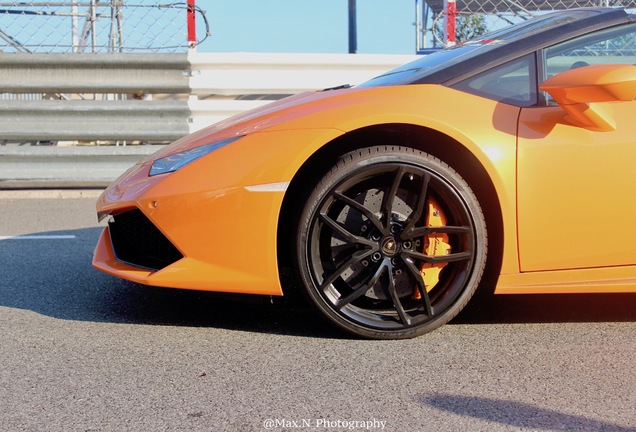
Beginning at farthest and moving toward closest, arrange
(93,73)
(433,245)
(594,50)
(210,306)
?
(93,73) < (210,306) < (594,50) < (433,245)

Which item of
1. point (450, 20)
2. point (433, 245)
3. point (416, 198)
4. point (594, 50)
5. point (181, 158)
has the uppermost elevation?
point (450, 20)

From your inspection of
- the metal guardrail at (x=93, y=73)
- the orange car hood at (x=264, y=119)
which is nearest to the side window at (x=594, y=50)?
the orange car hood at (x=264, y=119)

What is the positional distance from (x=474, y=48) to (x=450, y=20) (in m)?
4.19

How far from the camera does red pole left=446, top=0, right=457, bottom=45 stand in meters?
7.36

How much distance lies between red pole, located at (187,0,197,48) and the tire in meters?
4.43

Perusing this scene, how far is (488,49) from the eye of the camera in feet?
10.6

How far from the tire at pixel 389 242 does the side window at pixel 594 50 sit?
0.61 metres

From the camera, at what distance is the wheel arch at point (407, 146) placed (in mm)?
3064

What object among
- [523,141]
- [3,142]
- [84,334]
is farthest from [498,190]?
[3,142]

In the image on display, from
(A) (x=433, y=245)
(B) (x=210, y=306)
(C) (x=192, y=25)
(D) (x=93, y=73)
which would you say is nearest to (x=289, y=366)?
(A) (x=433, y=245)

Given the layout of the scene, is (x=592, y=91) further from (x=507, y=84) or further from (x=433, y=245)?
(x=433, y=245)

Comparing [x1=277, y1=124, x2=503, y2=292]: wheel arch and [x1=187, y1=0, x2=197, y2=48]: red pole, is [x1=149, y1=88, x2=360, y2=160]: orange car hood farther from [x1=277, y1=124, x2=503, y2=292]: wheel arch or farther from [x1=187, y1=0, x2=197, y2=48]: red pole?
[x1=187, y1=0, x2=197, y2=48]: red pole

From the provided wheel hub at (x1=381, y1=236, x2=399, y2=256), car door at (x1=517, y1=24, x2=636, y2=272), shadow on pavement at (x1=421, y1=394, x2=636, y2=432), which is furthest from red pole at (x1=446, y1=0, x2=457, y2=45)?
shadow on pavement at (x1=421, y1=394, x2=636, y2=432)

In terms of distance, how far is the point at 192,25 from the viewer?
7164 millimetres
